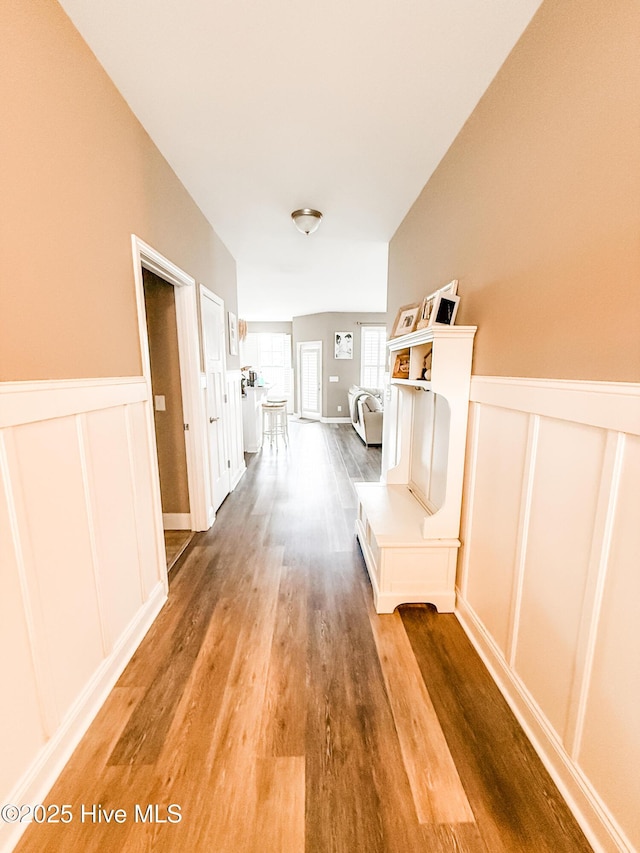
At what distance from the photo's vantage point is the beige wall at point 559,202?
0.90 m

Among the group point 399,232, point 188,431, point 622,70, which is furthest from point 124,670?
point 399,232

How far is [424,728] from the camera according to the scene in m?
1.29

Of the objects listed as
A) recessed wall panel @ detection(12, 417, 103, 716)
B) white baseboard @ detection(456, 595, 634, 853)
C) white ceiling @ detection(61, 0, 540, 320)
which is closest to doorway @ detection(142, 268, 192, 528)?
white ceiling @ detection(61, 0, 540, 320)

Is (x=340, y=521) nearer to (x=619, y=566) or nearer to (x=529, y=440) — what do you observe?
(x=529, y=440)

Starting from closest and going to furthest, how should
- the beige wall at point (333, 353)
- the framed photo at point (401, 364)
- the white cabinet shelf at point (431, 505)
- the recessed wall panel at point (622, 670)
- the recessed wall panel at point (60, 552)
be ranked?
1. the recessed wall panel at point (622, 670)
2. the recessed wall panel at point (60, 552)
3. the white cabinet shelf at point (431, 505)
4. the framed photo at point (401, 364)
5. the beige wall at point (333, 353)

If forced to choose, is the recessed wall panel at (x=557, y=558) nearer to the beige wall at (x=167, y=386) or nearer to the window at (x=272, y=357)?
the beige wall at (x=167, y=386)

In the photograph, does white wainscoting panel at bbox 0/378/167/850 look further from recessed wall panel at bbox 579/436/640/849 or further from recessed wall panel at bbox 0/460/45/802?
recessed wall panel at bbox 579/436/640/849

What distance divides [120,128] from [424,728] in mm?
2869

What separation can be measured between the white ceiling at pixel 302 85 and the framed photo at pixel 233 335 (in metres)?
1.30

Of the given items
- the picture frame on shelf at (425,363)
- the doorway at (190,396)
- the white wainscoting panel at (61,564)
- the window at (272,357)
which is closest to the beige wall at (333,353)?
the window at (272,357)

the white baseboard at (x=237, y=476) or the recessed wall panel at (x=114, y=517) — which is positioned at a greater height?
the recessed wall panel at (x=114, y=517)

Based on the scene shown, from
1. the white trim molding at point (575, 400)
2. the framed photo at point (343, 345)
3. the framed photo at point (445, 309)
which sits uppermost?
the framed photo at point (343, 345)

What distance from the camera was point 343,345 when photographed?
28.2ft

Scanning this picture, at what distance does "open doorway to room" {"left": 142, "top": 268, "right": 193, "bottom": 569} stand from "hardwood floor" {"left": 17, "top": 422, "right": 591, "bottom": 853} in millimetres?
866
